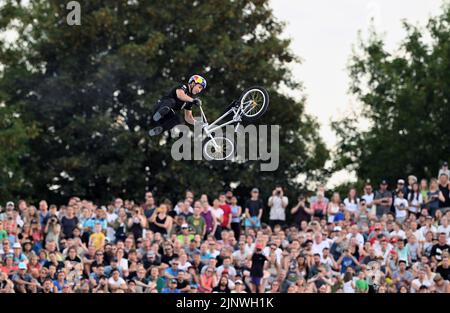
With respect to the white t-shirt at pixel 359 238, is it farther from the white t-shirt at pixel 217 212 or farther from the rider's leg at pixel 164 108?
the rider's leg at pixel 164 108

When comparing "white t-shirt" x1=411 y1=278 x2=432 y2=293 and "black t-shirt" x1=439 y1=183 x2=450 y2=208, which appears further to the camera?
"black t-shirt" x1=439 y1=183 x2=450 y2=208

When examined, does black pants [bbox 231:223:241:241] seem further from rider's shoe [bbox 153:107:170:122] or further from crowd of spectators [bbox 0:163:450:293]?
rider's shoe [bbox 153:107:170:122]

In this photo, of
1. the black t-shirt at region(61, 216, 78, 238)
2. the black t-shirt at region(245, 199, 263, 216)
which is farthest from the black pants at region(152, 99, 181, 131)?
the black t-shirt at region(245, 199, 263, 216)

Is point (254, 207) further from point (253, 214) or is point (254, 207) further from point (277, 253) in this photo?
point (277, 253)

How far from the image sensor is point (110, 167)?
4472 centimetres

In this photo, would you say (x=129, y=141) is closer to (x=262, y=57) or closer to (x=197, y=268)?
(x=262, y=57)

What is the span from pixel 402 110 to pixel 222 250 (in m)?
21.5

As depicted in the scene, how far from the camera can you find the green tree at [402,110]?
1901 inches

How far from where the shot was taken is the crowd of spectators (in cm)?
2811

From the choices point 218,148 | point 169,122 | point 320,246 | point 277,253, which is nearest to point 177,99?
point 169,122

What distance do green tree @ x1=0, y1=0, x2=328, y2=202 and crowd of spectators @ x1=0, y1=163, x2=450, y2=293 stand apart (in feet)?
45.6

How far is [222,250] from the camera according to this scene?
29.0 m
